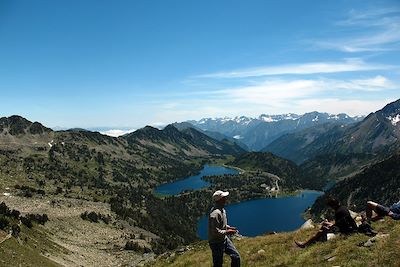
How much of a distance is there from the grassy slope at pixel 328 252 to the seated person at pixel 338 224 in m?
0.73

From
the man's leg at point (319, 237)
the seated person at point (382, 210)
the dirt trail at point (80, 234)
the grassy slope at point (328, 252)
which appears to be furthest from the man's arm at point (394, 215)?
the dirt trail at point (80, 234)

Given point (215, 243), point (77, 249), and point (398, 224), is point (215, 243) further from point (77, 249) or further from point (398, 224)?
point (77, 249)

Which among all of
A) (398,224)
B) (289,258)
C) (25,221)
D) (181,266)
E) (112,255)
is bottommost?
(112,255)

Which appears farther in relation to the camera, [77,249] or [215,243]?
[77,249]

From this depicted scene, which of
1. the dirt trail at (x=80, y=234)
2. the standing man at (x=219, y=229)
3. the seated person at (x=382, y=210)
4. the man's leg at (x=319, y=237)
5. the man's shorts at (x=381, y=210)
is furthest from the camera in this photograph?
the dirt trail at (x=80, y=234)

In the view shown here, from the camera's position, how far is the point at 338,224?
26625 mm

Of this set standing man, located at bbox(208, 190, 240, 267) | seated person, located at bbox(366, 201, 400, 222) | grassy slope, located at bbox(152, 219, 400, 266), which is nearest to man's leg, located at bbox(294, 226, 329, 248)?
grassy slope, located at bbox(152, 219, 400, 266)

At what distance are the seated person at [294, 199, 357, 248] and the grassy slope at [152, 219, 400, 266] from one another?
73cm

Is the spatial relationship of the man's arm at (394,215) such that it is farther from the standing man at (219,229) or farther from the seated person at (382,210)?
the standing man at (219,229)

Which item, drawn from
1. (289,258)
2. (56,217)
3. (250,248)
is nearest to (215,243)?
(289,258)

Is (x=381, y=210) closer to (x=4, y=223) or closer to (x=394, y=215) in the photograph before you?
(x=394, y=215)

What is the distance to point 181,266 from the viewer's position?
33.8m

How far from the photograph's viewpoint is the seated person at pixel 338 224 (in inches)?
1028

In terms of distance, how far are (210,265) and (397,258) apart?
14.4 metres
